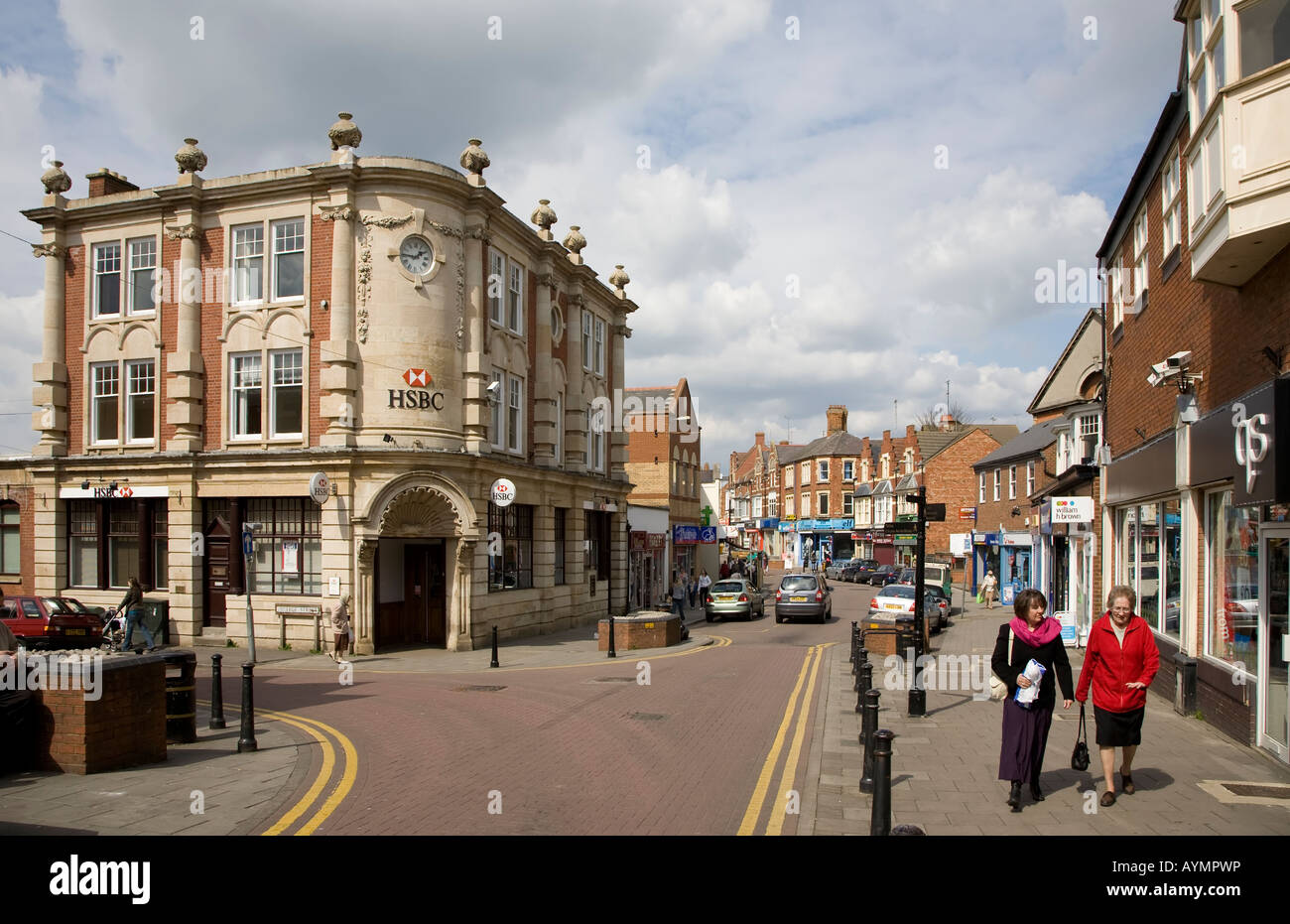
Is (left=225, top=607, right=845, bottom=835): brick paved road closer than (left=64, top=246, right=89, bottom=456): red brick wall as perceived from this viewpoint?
Yes

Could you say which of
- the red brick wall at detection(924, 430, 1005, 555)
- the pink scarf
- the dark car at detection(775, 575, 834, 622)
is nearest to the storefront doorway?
the pink scarf

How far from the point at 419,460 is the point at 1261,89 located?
1767cm

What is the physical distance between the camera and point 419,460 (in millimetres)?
21906

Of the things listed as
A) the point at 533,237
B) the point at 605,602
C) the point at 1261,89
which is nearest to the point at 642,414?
the point at 605,602

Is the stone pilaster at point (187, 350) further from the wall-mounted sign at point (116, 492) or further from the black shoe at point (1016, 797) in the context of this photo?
the black shoe at point (1016, 797)

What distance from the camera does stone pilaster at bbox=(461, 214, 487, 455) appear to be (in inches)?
920

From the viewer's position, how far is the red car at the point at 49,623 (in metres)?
20.3

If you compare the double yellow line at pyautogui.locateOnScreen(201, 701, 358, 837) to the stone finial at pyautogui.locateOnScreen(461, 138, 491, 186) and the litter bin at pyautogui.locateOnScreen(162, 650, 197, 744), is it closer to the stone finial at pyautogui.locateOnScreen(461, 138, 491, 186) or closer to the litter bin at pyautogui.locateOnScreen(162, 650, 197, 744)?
the litter bin at pyautogui.locateOnScreen(162, 650, 197, 744)

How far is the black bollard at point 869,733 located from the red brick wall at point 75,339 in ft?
78.7

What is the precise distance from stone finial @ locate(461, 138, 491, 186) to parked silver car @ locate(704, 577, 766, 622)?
1809 cm

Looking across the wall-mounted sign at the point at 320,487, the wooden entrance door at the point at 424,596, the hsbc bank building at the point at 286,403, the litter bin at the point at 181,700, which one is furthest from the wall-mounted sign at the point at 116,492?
the litter bin at the point at 181,700
